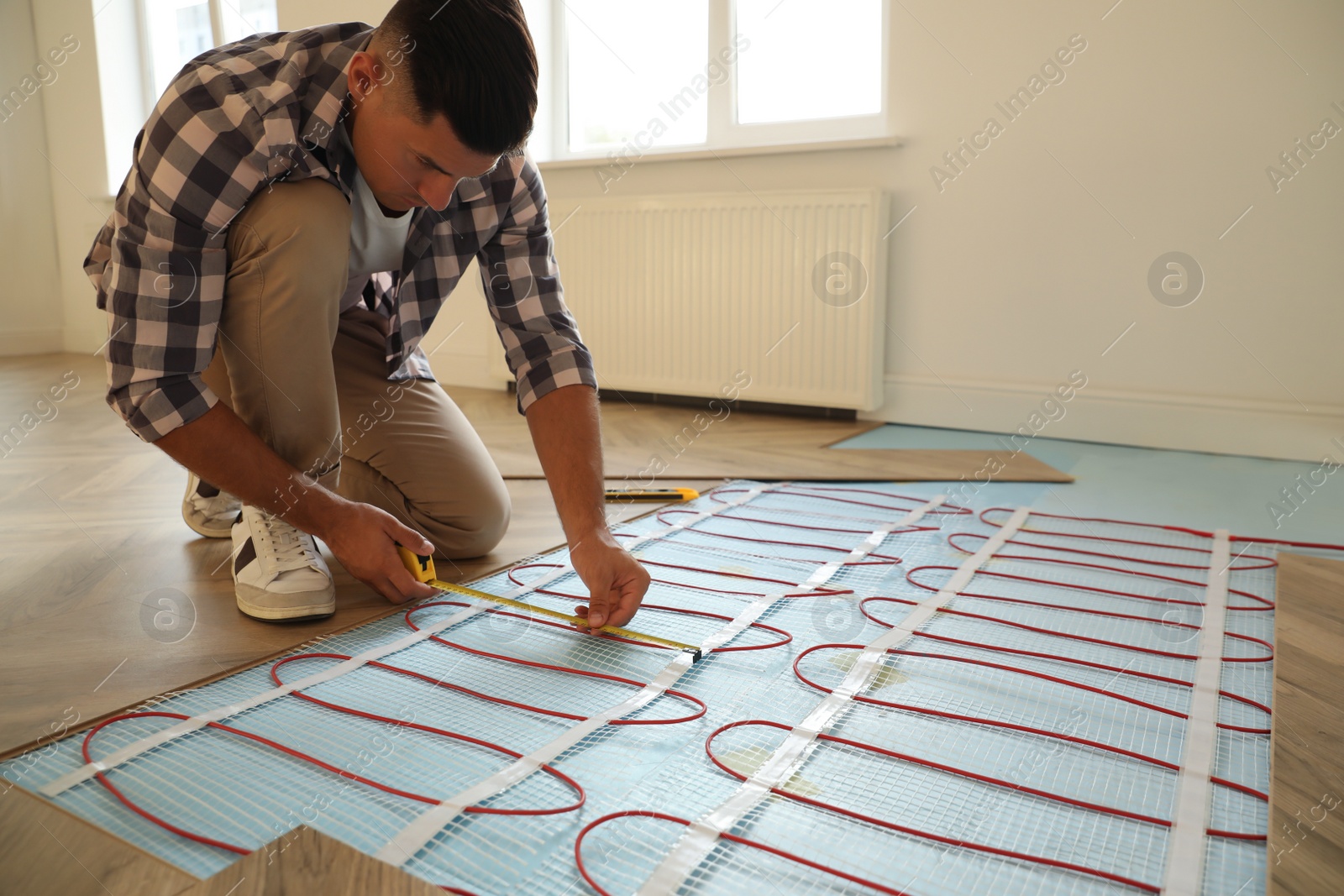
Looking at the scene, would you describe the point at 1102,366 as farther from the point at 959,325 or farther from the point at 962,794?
the point at 962,794

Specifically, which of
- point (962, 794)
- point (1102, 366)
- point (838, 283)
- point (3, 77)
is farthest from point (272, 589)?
point (3, 77)

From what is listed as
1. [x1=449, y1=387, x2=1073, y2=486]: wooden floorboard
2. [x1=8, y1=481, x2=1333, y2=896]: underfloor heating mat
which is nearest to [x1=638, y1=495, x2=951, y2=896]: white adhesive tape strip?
[x1=8, y1=481, x2=1333, y2=896]: underfloor heating mat

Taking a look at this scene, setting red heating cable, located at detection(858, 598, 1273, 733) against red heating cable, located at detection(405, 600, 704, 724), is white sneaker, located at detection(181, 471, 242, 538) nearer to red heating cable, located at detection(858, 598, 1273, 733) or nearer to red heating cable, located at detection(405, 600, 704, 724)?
red heating cable, located at detection(405, 600, 704, 724)

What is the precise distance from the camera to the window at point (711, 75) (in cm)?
305

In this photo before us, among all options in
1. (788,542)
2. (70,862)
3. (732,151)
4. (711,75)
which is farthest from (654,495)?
(711,75)

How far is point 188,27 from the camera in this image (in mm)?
4859

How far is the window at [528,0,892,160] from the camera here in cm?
305

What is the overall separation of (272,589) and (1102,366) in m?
2.32

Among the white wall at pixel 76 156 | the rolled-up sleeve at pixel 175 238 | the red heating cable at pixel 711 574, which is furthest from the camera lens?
the white wall at pixel 76 156

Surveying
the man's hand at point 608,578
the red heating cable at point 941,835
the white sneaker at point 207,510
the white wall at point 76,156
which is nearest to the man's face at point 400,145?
the man's hand at point 608,578

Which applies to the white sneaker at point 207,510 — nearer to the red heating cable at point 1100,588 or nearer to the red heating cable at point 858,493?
the red heating cable at point 858,493

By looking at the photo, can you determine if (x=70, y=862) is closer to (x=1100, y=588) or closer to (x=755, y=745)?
(x=755, y=745)

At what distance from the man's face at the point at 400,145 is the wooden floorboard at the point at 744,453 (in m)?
1.14

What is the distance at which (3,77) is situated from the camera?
500 cm
